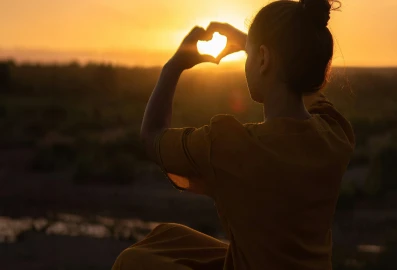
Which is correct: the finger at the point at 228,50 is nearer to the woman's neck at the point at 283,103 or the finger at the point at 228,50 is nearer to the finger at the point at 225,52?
the finger at the point at 225,52

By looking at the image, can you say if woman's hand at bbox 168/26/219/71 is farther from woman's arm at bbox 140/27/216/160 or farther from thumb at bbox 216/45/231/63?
thumb at bbox 216/45/231/63

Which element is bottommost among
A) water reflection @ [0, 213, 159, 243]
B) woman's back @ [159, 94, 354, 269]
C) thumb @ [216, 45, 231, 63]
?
water reflection @ [0, 213, 159, 243]

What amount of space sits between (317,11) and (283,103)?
0.89 ft

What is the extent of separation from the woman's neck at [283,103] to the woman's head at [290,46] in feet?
0.06

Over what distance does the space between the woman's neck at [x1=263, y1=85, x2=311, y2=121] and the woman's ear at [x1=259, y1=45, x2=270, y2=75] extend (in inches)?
2.7

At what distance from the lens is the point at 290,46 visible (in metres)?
2.14

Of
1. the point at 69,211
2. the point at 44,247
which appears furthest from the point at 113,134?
the point at 44,247

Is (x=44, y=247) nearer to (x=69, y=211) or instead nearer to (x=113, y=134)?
(x=69, y=211)

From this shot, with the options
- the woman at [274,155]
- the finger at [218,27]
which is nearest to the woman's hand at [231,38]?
the finger at [218,27]

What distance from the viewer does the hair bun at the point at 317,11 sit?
7.14 ft

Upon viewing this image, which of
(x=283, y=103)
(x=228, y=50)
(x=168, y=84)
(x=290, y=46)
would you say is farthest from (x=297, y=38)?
(x=228, y=50)

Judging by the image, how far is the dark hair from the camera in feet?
7.04

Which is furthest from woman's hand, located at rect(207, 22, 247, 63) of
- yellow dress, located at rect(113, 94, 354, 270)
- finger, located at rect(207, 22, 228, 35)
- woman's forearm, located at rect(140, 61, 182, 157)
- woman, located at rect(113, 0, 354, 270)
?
yellow dress, located at rect(113, 94, 354, 270)

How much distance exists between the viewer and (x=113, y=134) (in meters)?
19.1
